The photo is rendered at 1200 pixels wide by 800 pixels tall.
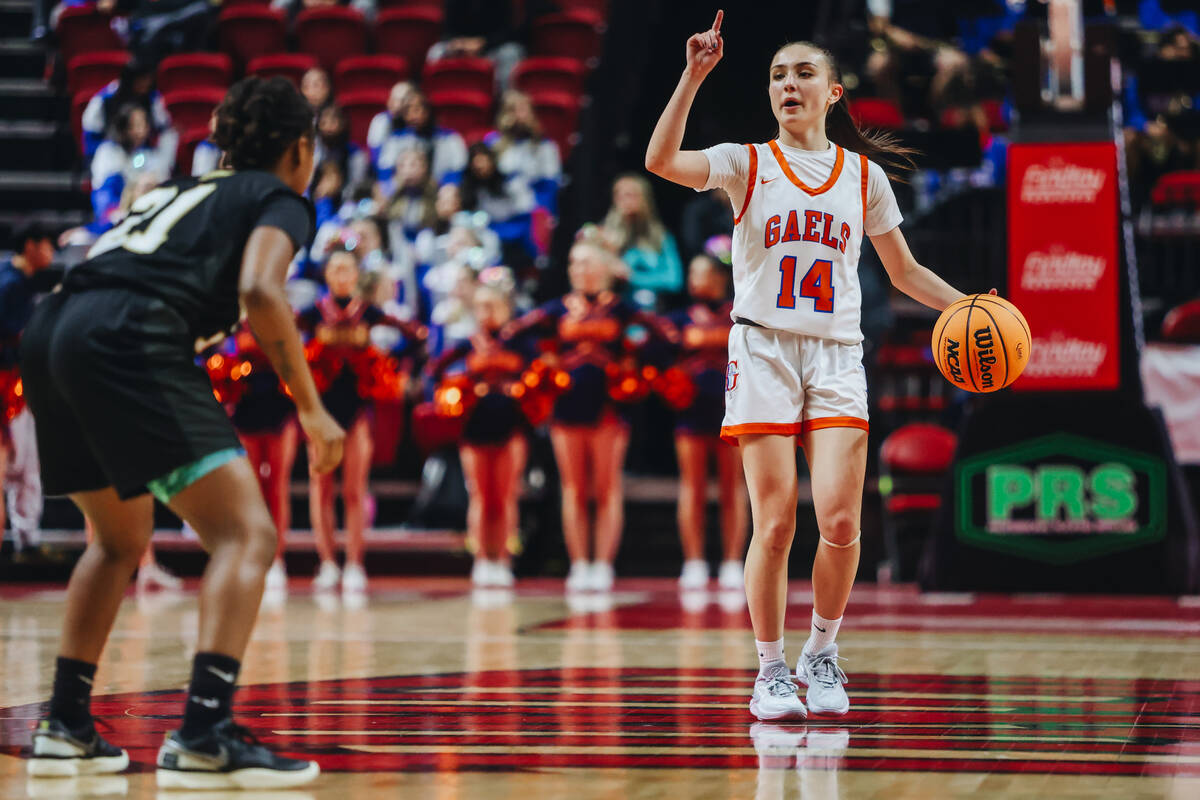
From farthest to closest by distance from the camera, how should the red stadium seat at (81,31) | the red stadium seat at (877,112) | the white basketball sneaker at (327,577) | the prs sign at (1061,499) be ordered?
the red stadium seat at (81,31)
the red stadium seat at (877,112)
the white basketball sneaker at (327,577)
the prs sign at (1061,499)

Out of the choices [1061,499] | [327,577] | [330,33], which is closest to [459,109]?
[330,33]

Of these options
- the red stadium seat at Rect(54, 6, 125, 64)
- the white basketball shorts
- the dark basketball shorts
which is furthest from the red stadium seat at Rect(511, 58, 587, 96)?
the dark basketball shorts

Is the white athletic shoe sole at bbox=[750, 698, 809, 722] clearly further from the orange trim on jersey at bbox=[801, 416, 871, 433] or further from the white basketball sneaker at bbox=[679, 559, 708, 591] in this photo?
the white basketball sneaker at bbox=[679, 559, 708, 591]

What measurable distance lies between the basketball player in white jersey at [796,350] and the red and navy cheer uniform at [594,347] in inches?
217

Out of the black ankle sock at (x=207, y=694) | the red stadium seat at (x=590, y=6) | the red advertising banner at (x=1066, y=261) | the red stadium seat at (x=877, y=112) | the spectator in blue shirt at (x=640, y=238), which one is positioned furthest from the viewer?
the red stadium seat at (x=590, y=6)

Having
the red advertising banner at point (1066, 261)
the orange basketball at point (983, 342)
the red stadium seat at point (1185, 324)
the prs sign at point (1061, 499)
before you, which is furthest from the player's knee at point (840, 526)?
the red stadium seat at point (1185, 324)

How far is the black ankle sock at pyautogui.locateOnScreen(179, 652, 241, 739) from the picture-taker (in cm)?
320

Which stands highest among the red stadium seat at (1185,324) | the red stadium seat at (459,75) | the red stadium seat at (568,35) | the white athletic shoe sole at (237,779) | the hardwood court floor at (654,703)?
the red stadium seat at (568,35)

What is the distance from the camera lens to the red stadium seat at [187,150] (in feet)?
44.7

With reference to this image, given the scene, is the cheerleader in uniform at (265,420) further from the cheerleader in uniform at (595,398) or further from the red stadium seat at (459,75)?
the red stadium seat at (459,75)

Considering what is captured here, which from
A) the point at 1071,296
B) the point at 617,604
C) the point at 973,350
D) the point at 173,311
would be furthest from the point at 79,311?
the point at 1071,296

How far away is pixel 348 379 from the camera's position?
10.1 m

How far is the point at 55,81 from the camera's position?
15.5 m

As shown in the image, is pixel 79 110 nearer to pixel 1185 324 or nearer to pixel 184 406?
pixel 1185 324
